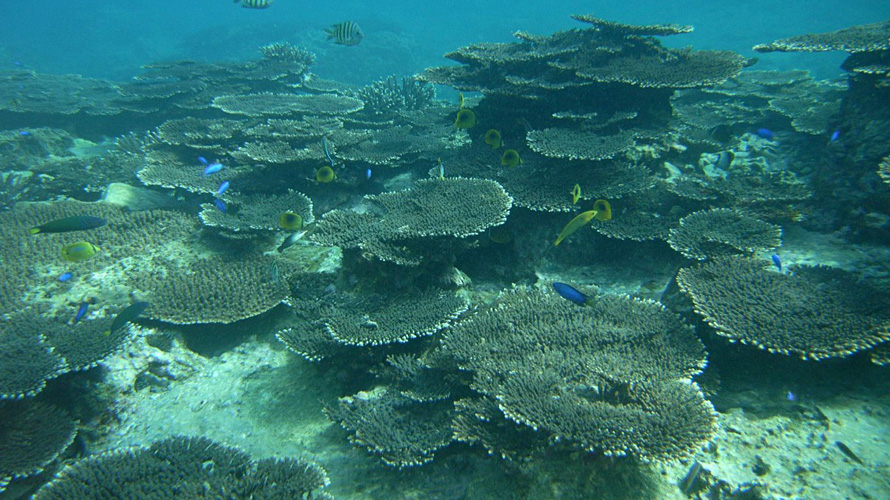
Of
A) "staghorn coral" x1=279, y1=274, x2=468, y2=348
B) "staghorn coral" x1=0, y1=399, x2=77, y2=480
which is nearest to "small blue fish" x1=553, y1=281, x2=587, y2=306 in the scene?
"staghorn coral" x1=279, y1=274, x2=468, y2=348

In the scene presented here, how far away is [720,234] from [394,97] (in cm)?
924

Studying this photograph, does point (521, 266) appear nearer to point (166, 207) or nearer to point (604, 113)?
point (604, 113)

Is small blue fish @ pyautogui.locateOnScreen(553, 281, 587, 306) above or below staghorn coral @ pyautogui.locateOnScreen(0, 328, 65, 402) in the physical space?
above

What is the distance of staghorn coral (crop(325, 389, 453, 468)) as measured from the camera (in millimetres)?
3191

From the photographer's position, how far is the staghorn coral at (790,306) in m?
3.34

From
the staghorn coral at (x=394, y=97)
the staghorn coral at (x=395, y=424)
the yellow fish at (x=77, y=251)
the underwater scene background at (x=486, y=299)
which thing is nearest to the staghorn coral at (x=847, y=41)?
the underwater scene background at (x=486, y=299)

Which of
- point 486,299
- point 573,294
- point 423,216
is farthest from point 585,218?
point 423,216

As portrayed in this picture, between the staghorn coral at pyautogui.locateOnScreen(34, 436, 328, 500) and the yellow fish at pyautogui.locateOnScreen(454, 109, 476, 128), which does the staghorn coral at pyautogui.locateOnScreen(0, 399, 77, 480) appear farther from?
the yellow fish at pyautogui.locateOnScreen(454, 109, 476, 128)

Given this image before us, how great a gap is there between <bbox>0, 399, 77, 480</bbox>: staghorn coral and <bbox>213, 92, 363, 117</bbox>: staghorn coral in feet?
23.4

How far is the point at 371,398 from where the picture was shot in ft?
12.4

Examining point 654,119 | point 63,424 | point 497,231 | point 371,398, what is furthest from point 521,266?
point 63,424

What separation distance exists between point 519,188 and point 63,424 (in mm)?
5779

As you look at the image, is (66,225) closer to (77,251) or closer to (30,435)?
(77,251)

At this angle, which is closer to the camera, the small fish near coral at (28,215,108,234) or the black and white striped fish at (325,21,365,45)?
the small fish near coral at (28,215,108,234)
